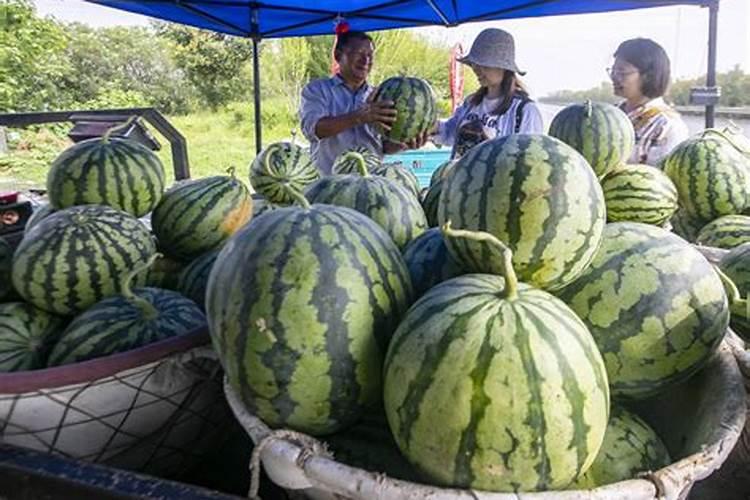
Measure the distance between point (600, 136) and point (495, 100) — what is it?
223 centimetres

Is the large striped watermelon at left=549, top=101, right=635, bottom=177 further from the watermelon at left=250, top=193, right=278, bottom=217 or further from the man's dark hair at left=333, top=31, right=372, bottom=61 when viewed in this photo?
the man's dark hair at left=333, top=31, right=372, bottom=61

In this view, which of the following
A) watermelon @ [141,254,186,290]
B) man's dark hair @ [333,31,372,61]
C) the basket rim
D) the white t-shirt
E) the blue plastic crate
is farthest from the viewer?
the blue plastic crate

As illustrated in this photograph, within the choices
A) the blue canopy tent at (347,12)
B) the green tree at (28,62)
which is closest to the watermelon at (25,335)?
the blue canopy tent at (347,12)

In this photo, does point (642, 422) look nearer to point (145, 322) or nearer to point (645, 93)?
point (145, 322)

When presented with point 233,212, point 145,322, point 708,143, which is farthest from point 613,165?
point 145,322

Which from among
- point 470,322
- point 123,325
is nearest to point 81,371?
point 123,325

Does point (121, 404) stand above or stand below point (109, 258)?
below

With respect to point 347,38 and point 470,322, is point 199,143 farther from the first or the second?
point 470,322

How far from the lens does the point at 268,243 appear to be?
0.91 metres

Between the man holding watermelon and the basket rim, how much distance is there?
9.08 feet

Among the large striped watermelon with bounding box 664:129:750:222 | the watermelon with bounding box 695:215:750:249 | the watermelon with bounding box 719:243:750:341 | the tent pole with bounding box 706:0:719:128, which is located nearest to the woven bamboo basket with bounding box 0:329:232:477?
the watermelon with bounding box 719:243:750:341

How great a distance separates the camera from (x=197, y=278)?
1470mm

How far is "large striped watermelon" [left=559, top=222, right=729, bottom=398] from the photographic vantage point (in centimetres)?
95

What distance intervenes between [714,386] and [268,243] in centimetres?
66
